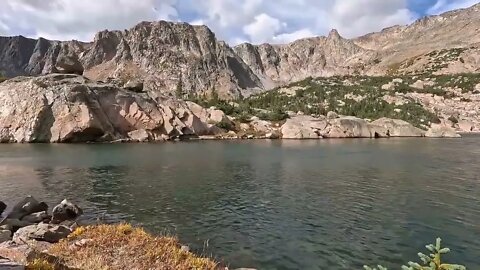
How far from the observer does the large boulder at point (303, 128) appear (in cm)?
12938

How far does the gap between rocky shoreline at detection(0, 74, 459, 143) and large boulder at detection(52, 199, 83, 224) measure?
75744mm

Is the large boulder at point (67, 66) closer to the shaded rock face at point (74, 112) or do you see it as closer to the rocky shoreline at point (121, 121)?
the rocky shoreline at point (121, 121)

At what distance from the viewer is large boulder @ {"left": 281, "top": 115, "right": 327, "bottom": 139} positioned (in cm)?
12938

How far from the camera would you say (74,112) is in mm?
101375

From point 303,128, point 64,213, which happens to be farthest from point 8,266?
point 303,128

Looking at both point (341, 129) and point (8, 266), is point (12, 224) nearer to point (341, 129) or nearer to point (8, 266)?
point (8, 266)

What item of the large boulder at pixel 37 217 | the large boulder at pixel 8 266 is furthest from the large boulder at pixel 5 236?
the large boulder at pixel 8 266

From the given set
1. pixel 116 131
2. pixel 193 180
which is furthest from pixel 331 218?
pixel 116 131

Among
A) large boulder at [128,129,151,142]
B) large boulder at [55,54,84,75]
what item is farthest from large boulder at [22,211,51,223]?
large boulder at [55,54,84,75]

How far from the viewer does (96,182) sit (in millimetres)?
44062

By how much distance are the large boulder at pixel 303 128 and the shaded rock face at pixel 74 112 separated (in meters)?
34.7

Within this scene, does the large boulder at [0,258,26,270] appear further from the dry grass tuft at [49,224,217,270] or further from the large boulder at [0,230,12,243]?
the large boulder at [0,230,12,243]

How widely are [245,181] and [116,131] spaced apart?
73.9 meters

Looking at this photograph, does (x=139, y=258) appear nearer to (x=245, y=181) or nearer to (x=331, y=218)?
(x=331, y=218)
